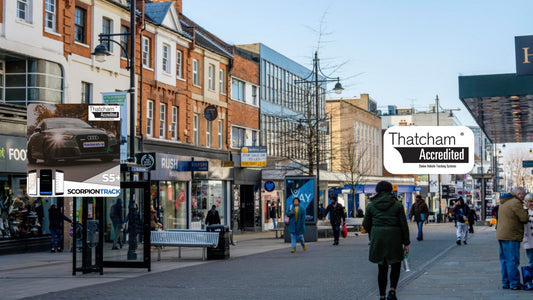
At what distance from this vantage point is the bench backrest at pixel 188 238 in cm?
2138

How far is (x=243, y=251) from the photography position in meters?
26.0

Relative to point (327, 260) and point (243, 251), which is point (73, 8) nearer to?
point (243, 251)

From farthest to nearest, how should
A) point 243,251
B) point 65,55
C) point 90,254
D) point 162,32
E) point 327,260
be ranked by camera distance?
1. point 162,32
2. point 65,55
3. point 243,251
4. point 327,260
5. point 90,254

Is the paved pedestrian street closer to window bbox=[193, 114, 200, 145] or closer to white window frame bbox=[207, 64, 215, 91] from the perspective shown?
window bbox=[193, 114, 200, 145]

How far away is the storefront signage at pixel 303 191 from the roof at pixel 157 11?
10.7 metres

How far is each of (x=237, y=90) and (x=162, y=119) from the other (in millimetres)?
10319

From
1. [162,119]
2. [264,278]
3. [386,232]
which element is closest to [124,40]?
[162,119]

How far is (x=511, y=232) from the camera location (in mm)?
12883

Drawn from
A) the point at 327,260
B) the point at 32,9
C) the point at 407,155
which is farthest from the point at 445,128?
the point at 32,9

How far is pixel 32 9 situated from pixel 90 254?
12.2 metres

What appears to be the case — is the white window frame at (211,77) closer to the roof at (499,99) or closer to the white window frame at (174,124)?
the white window frame at (174,124)

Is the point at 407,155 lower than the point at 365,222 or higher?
higher

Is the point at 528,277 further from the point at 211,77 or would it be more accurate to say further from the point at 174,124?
the point at 211,77

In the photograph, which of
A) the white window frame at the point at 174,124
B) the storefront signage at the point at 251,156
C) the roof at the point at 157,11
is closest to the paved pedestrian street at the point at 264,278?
the white window frame at the point at 174,124
